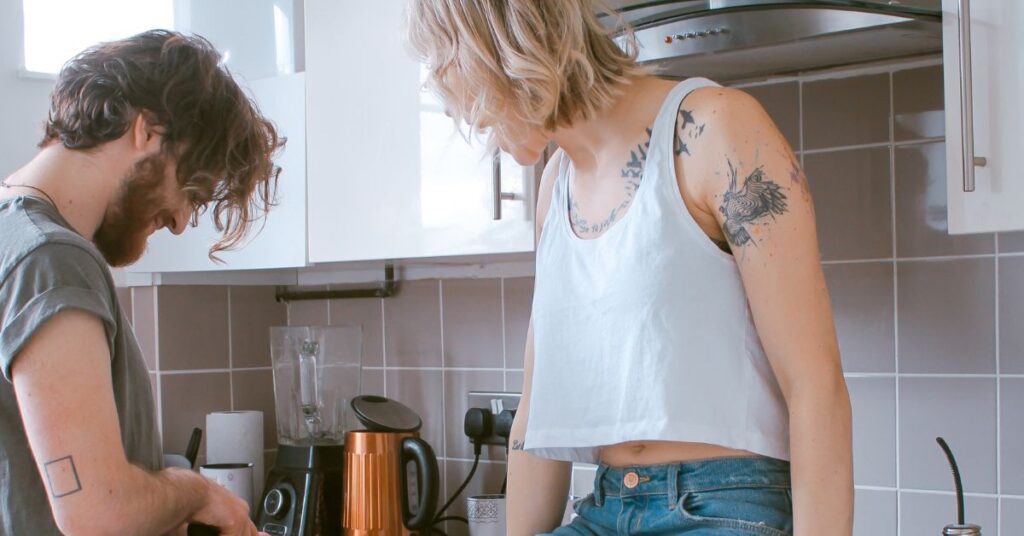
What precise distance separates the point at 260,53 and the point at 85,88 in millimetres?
976

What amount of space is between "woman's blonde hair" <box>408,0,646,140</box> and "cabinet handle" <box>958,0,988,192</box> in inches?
16.2

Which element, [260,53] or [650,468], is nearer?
[650,468]

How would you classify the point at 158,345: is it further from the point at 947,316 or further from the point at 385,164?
the point at 947,316

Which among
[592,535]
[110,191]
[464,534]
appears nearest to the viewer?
[592,535]

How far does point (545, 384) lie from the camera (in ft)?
3.97

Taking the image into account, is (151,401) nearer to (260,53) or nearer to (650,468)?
(650,468)

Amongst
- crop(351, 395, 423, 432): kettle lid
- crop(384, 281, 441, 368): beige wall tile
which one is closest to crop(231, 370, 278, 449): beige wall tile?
crop(384, 281, 441, 368): beige wall tile

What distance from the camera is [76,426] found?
107 cm

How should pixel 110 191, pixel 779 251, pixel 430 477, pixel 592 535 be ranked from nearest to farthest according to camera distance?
pixel 779 251
pixel 592 535
pixel 110 191
pixel 430 477

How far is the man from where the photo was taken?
1072 mm

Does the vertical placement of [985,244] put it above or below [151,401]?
above

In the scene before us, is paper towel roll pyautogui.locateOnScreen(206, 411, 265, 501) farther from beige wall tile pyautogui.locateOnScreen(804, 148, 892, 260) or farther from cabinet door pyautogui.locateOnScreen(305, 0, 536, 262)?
beige wall tile pyautogui.locateOnScreen(804, 148, 892, 260)

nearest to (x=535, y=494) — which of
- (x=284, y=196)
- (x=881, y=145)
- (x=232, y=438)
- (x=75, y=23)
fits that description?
(x=881, y=145)

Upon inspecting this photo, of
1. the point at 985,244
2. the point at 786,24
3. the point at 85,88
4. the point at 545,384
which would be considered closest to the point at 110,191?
the point at 85,88
